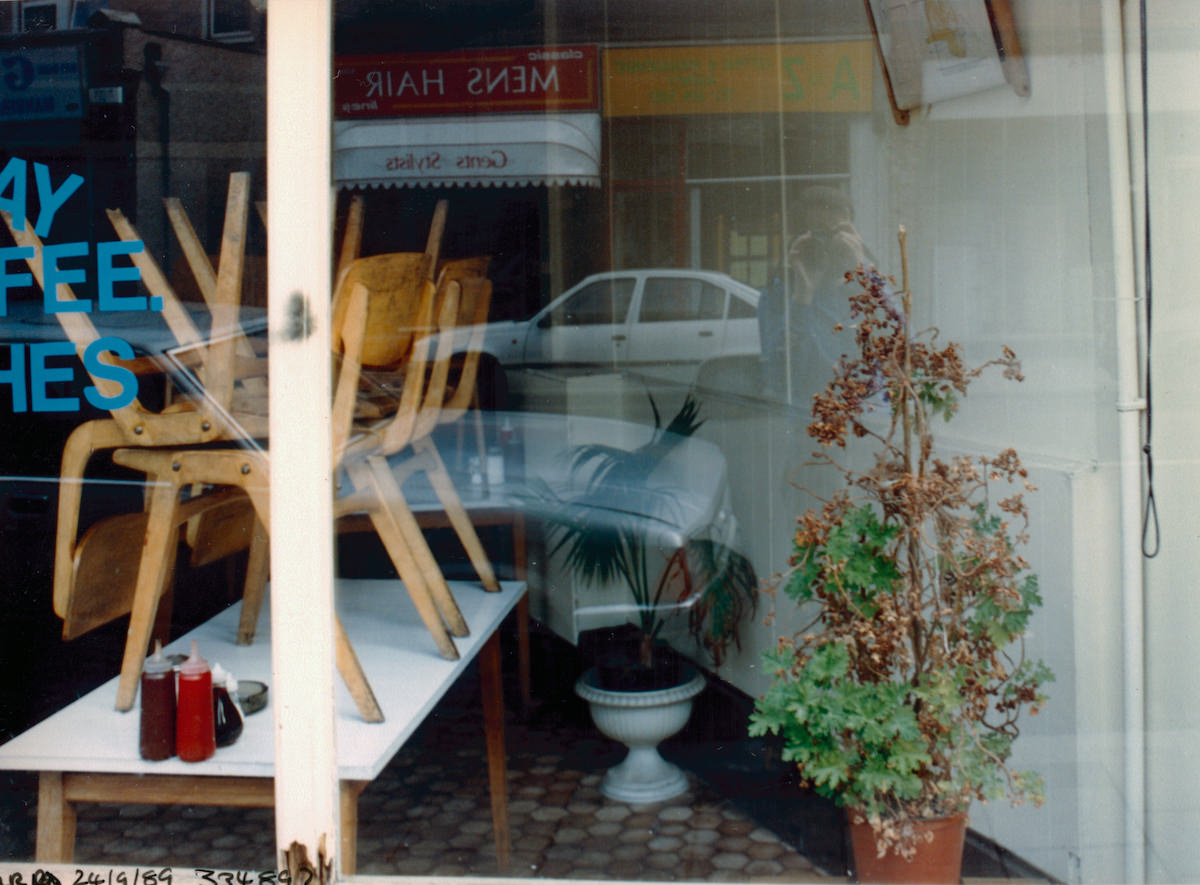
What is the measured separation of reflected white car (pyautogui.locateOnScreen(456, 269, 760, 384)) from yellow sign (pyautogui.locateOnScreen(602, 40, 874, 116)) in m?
0.57

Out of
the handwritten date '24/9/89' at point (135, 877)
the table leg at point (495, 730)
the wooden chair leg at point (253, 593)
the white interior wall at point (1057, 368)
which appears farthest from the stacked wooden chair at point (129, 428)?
the white interior wall at point (1057, 368)

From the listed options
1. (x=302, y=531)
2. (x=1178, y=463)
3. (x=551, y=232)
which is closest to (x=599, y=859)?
(x=302, y=531)

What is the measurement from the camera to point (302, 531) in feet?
5.83

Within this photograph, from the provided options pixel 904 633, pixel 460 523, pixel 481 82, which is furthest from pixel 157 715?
pixel 481 82

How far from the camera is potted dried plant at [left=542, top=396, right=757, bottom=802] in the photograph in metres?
2.91

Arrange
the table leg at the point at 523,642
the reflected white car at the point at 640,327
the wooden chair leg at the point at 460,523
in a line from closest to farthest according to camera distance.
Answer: the wooden chair leg at the point at 460,523
the table leg at the point at 523,642
the reflected white car at the point at 640,327

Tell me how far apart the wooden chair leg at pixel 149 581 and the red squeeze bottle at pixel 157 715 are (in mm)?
141

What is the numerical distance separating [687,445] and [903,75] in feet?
4.59

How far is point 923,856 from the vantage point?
1963 mm

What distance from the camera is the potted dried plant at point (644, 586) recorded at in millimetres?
2908

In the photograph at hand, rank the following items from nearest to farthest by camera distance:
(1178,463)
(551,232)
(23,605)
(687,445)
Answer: (1178,463) → (23,605) → (687,445) → (551,232)

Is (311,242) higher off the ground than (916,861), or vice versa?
(311,242)

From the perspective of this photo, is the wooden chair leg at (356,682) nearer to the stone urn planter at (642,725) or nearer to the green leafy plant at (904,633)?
the green leafy plant at (904,633)

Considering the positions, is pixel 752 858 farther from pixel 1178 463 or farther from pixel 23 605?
pixel 23 605
